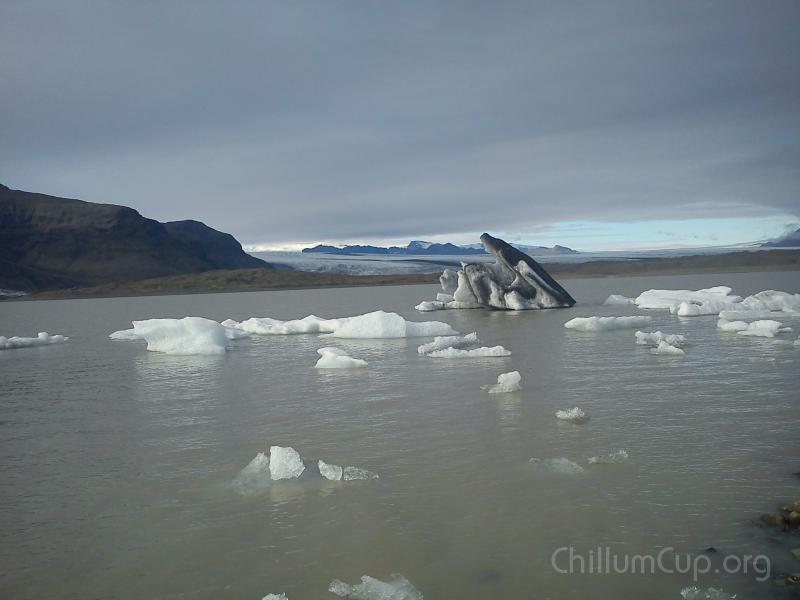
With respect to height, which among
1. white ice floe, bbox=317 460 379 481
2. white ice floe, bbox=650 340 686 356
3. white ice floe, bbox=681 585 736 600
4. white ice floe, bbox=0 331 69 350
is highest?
white ice floe, bbox=650 340 686 356

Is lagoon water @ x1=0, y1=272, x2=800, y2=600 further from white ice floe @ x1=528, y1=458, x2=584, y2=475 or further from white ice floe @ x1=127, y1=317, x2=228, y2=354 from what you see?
white ice floe @ x1=127, y1=317, x2=228, y2=354

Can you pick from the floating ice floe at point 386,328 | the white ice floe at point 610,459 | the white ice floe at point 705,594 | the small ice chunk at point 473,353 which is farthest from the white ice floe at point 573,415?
the floating ice floe at point 386,328

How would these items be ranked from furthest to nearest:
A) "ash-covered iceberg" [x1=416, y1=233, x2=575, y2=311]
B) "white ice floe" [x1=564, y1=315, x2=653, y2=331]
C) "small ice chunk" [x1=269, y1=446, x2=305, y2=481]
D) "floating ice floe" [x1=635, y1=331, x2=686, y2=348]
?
"ash-covered iceberg" [x1=416, y1=233, x2=575, y2=311]
"white ice floe" [x1=564, y1=315, x2=653, y2=331]
"floating ice floe" [x1=635, y1=331, x2=686, y2=348]
"small ice chunk" [x1=269, y1=446, x2=305, y2=481]

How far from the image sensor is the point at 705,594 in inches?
155

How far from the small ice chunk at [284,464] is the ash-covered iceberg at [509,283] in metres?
21.8

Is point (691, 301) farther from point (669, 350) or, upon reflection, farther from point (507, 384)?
point (507, 384)

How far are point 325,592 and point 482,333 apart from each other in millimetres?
15425

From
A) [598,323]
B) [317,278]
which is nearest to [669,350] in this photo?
[598,323]

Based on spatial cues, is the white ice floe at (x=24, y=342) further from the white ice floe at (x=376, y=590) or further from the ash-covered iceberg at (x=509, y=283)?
the white ice floe at (x=376, y=590)

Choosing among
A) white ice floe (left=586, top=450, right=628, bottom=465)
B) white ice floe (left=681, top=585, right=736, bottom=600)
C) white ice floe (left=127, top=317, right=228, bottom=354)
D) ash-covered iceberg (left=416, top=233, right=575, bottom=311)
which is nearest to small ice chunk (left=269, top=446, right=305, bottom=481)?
white ice floe (left=586, top=450, right=628, bottom=465)

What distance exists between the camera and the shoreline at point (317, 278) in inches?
3189

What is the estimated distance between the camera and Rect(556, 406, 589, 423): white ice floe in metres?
7.84

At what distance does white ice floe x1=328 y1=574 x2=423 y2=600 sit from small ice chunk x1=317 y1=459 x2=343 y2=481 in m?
1.92

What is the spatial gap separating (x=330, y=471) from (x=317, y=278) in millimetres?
86418
